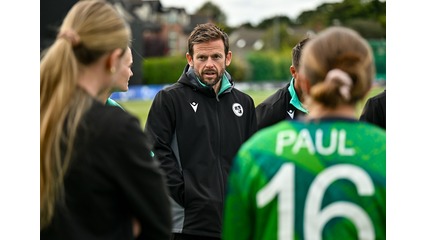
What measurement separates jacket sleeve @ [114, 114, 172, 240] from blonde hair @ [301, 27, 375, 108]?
647 millimetres

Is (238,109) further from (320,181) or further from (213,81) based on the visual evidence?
(320,181)

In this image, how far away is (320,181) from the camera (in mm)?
2475

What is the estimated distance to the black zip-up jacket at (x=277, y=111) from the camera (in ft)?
17.1

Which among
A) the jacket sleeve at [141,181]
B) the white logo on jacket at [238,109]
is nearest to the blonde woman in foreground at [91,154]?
the jacket sleeve at [141,181]

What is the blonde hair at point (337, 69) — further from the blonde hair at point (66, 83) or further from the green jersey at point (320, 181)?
the blonde hair at point (66, 83)

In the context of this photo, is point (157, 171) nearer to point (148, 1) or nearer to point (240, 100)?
point (240, 100)

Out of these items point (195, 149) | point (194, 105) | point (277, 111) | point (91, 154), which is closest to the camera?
point (91, 154)

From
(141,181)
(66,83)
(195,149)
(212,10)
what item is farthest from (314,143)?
(212,10)

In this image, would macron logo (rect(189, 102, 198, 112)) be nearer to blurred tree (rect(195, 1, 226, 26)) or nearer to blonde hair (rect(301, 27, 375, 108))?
blonde hair (rect(301, 27, 375, 108))

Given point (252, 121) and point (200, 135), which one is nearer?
point (200, 135)

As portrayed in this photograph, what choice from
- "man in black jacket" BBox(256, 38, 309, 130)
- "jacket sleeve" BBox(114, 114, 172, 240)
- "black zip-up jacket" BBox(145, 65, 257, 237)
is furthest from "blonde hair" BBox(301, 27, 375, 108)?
"man in black jacket" BBox(256, 38, 309, 130)

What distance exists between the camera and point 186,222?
4.79 metres

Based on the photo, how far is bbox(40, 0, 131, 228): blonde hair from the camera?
94.8 inches

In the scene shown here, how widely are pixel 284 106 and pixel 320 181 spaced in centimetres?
277
